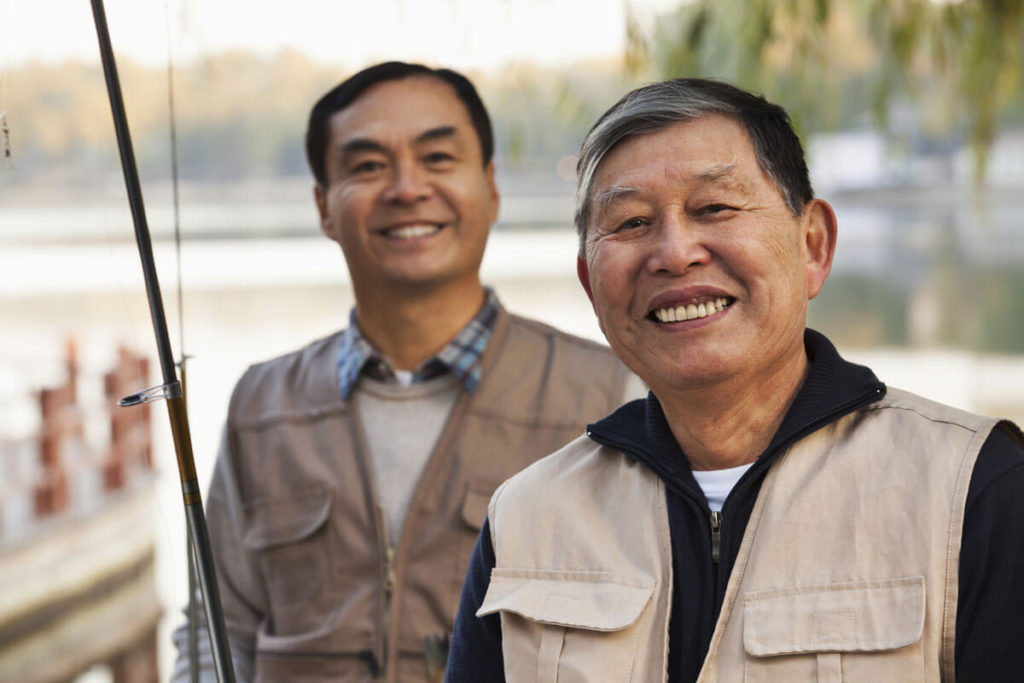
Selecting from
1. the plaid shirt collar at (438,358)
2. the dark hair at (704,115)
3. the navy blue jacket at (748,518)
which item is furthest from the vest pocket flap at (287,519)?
the dark hair at (704,115)

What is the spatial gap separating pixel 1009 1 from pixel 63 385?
15.4 feet

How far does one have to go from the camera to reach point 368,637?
1980mm

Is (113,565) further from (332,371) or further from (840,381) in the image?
(840,381)

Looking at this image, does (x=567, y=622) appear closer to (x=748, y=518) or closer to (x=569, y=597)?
(x=569, y=597)

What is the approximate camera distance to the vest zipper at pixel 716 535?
1.30m

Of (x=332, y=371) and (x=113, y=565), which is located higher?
(x=332, y=371)

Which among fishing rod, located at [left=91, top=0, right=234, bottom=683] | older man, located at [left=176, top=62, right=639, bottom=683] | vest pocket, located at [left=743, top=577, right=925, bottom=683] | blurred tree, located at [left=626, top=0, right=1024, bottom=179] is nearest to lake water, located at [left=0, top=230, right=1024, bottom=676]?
blurred tree, located at [left=626, top=0, right=1024, bottom=179]

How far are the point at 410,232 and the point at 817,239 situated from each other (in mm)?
832

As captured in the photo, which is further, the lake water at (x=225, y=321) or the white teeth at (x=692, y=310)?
the lake water at (x=225, y=321)

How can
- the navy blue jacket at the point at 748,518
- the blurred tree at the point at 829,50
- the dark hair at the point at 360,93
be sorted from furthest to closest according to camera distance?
the blurred tree at the point at 829,50
the dark hair at the point at 360,93
the navy blue jacket at the point at 748,518

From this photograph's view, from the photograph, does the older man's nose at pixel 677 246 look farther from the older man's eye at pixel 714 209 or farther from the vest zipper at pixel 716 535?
the vest zipper at pixel 716 535

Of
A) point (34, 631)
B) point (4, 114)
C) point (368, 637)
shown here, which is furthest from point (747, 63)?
point (34, 631)

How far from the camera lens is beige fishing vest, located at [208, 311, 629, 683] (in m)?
1.99

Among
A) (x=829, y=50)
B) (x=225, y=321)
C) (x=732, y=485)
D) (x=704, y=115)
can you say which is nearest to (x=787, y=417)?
(x=732, y=485)
